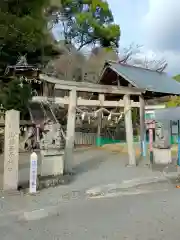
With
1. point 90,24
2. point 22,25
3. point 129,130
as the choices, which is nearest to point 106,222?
point 129,130

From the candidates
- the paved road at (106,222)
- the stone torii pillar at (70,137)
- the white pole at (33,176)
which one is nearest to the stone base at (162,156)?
the stone torii pillar at (70,137)

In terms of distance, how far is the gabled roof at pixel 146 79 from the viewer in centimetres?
1436

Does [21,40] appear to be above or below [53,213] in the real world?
above

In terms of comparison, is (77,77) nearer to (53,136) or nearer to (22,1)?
(22,1)

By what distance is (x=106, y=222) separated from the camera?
5.70 m

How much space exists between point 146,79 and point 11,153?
9346mm

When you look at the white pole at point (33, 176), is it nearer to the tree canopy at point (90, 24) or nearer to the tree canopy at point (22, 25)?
the tree canopy at point (22, 25)

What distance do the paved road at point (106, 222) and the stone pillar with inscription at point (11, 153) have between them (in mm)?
1596

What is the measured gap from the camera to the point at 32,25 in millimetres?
13727

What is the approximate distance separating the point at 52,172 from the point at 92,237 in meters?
5.03

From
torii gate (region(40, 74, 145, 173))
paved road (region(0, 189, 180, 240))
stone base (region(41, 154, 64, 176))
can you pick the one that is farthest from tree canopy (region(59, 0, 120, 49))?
paved road (region(0, 189, 180, 240))

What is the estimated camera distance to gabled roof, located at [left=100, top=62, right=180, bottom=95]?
14.4m

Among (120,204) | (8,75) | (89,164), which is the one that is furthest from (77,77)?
(120,204)

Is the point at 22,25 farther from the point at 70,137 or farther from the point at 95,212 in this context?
the point at 95,212
